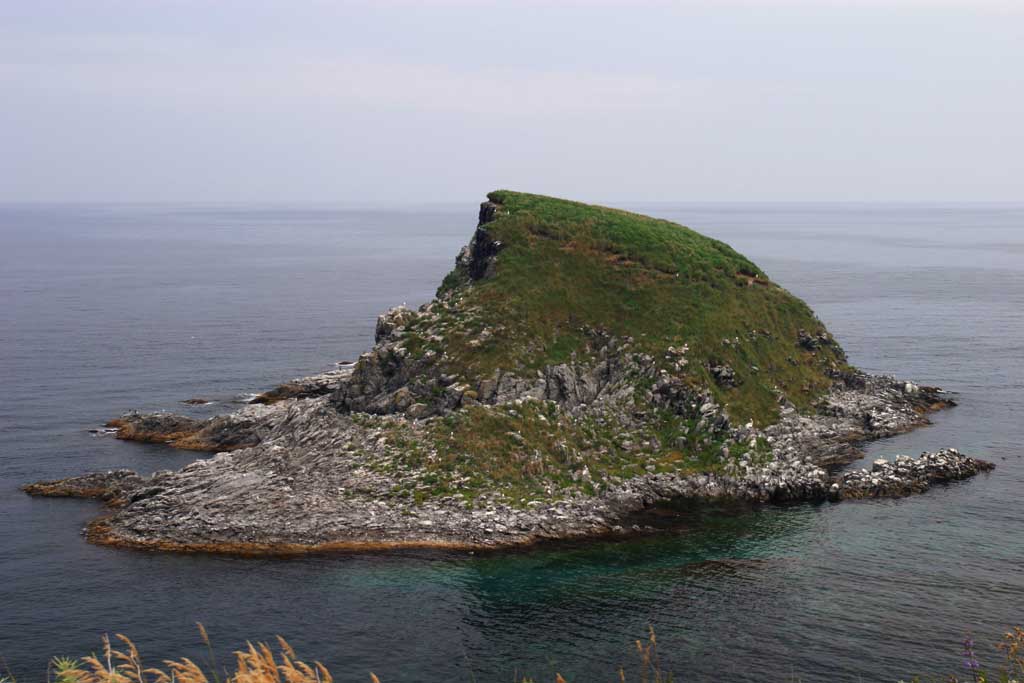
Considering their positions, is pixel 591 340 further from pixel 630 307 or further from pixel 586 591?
pixel 586 591

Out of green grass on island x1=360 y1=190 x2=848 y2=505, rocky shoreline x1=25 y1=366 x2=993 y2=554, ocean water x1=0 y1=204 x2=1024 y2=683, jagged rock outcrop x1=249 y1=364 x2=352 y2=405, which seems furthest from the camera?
jagged rock outcrop x1=249 y1=364 x2=352 y2=405

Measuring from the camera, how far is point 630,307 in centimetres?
7888

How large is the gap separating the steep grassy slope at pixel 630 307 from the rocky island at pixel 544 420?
21 centimetres

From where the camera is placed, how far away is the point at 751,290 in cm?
8769

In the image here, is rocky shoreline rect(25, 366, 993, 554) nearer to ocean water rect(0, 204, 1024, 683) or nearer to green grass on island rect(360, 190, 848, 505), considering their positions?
green grass on island rect(360, 190, 848, 505)

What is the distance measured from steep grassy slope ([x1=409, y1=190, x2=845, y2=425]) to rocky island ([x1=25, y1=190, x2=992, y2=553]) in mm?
212

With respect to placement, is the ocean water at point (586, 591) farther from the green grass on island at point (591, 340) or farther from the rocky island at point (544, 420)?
the green grass on island at point (591, 340)

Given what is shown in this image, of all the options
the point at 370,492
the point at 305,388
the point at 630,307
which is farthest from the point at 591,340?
the point at 305,388

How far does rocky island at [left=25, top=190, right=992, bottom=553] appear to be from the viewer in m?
59.3

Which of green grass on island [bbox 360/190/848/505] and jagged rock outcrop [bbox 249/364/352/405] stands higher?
green grass on island [bbox 360/190/848/505]

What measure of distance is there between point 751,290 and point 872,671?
5208 cm

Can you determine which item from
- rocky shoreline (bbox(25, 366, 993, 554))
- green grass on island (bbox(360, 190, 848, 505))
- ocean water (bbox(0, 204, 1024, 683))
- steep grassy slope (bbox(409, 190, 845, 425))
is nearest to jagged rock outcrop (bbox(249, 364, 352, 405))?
rocky shoreline (bbox(25, 366, 993, 554))

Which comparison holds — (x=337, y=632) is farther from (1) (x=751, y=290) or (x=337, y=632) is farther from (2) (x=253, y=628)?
(1) (x=751, y=290)

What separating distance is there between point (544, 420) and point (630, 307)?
16.9 meters
